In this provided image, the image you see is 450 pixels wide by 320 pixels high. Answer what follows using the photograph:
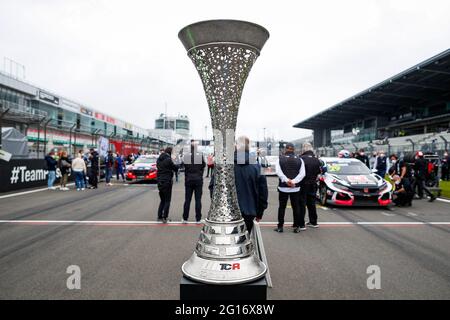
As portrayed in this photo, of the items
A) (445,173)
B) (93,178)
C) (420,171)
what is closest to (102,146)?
(93,178)

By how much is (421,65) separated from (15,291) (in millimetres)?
27651

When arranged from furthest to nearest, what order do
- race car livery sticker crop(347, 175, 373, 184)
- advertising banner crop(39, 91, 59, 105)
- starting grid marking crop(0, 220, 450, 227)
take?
advertising banner crop(39, 91, 59, 105) < race car livery sticker crop(347, 175, 373, 184) < starting grid marking crop(0, 220, 450, 227)

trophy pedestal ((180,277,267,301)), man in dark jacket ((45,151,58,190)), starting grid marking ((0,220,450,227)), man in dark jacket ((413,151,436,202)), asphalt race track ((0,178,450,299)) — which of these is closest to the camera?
trophy pedestal ((180,277,267,301))

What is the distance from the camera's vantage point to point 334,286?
3270 millimetres

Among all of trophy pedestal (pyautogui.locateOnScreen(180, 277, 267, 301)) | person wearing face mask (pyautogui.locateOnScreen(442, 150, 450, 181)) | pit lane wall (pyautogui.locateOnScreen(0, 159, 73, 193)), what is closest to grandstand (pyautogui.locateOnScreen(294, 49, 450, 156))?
person wearing face mask (pyautogui.locateOnScreen(442, 150, 450, 181))

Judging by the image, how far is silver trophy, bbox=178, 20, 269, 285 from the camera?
2344 millimetres

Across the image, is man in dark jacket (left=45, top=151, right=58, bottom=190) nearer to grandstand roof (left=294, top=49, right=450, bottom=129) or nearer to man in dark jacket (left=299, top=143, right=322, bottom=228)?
man in dark jacket (left=299, top=143, right=322, bottom=228)

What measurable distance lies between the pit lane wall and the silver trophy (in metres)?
12.0

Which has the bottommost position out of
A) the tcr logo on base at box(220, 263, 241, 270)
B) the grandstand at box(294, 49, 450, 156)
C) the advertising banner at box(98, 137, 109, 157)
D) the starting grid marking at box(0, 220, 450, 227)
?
the starting grid marking at box(0, 220, 450, 227)

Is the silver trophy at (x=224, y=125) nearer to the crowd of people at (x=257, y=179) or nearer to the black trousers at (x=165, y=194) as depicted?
the crowd of people at (x=257, y=179)

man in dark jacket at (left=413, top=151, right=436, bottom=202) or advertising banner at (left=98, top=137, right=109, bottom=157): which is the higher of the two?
advertising banner at (left=98, top=137, right=109, bottom=157)

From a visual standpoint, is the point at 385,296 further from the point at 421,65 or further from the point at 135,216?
the point at 421,65

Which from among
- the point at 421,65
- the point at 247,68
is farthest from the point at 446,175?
the point at 247,68

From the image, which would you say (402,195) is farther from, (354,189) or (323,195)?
(323,195)
